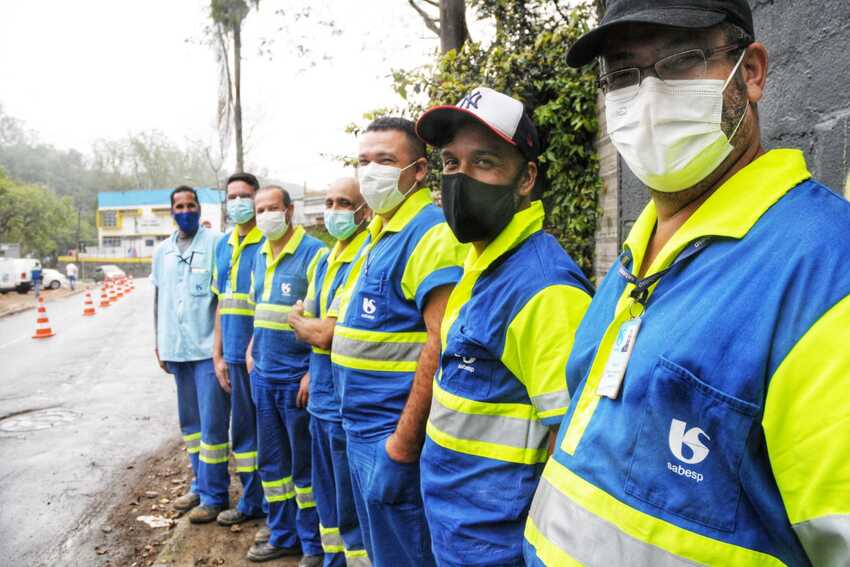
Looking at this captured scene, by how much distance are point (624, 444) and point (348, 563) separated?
8.46 feet

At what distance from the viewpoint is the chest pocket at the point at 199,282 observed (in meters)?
4.84

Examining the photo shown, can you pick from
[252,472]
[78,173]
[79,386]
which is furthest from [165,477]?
[78,173]

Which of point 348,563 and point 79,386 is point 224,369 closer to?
point 348,563

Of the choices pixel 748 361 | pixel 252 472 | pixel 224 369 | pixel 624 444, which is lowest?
pixel 252 472

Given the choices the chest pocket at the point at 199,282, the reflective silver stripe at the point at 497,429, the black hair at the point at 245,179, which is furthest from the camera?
the black hair at the point at 245,179

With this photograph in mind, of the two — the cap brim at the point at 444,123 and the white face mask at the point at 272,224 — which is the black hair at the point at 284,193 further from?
the cap brim at the point at 444,123

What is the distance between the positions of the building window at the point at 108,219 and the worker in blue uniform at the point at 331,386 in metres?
65.9

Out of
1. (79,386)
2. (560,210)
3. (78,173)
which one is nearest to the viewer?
(560,210)

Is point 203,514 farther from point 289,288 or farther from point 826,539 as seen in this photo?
point 826,539

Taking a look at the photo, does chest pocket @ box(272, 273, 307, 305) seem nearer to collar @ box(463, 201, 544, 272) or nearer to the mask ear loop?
collar @ box(463, 201, 544, 272)

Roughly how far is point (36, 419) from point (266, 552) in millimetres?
4801

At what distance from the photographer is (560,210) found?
210 inches

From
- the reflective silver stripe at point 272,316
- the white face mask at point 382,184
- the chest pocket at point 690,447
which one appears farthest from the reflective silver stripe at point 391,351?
the chest pocket at point 690,447

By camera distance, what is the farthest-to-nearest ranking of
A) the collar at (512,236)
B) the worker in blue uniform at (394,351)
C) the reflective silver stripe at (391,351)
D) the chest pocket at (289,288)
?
1. the chest pocket at (289,288)
2. the reflective silver stripe at (391,351)
3. the worker in blue uniform at (394,351)
4. the collar at (512,236)
